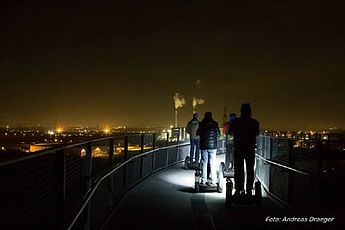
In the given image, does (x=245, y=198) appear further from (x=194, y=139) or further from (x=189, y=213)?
(x=194, y=139)

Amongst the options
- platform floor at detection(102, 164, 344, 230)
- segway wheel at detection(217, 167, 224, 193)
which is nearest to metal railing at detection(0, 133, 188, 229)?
platform floor at detection(102, 164, 344, 230)

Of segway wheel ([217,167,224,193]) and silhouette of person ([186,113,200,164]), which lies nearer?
segway wheel ([217,167,224,193])

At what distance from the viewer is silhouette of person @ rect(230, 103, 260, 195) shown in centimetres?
895

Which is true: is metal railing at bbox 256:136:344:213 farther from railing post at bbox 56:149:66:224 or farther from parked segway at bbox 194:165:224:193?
railing post at bbox 56:149:66:224

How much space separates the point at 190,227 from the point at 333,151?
1913cm

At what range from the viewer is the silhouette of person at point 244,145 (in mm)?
8953

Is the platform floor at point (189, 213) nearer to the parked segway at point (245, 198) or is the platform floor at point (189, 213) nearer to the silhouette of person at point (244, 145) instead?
the parked segway at point (245, 198)

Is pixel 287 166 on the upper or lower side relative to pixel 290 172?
upper

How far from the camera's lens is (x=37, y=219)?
550cm

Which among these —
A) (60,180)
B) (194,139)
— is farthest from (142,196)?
(60,180)

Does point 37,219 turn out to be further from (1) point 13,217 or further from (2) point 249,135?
(2) point 249,135

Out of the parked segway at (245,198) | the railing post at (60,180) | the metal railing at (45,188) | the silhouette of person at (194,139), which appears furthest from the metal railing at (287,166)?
the railing post at (60,180)

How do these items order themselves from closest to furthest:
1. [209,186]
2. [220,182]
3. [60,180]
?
1. [60,180]
2. [209,186]
3. [220,182]

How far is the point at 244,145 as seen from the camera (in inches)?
355
